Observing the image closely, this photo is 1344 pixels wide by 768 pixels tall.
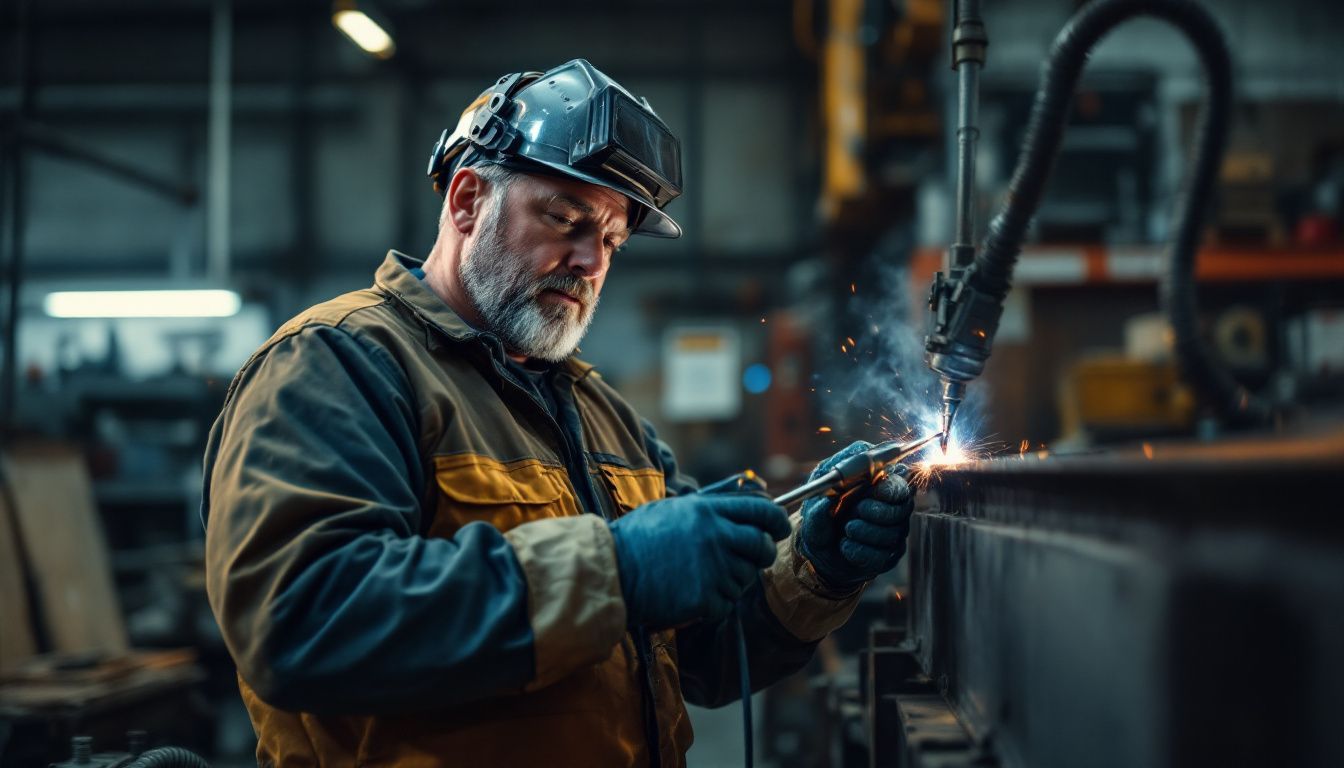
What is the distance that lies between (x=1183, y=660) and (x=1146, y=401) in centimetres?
394

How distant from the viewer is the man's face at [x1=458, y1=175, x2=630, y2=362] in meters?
1.62

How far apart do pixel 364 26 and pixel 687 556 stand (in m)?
6.52

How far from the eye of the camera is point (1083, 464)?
83 cm

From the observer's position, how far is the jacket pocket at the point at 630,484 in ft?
5.51

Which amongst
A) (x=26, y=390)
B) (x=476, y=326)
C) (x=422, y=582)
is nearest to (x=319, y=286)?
(x=26, y=390)

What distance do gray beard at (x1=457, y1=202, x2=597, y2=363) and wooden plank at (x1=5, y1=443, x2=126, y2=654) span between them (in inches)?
146

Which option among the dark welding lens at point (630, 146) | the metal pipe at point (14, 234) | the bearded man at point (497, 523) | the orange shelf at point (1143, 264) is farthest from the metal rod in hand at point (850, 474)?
the metal pipe at point (14, 234)

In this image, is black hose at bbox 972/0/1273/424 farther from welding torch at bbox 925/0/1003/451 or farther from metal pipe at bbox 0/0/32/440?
metal pipe at bbox 0/0/32/440

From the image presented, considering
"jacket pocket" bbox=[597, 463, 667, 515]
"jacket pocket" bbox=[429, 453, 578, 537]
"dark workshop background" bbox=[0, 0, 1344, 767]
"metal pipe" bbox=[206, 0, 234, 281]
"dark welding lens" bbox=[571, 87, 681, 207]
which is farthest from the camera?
"metal pipe" bbox=[206, 0, 234, 281]

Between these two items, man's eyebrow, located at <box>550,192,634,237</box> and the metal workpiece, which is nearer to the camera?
the metal workpiece

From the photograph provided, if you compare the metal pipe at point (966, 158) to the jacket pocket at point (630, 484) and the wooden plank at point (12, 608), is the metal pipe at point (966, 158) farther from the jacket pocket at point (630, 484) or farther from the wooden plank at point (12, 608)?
the wooden plank at point (12, 608)

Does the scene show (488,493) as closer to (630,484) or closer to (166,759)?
(630,484)

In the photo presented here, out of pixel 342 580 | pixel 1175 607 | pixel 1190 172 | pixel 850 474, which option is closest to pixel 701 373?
pixel 1190 172

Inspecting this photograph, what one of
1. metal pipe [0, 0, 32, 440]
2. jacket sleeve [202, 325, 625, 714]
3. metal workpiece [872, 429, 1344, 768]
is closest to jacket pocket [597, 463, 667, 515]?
jacket sleeve [202, 325, 625, 714]
